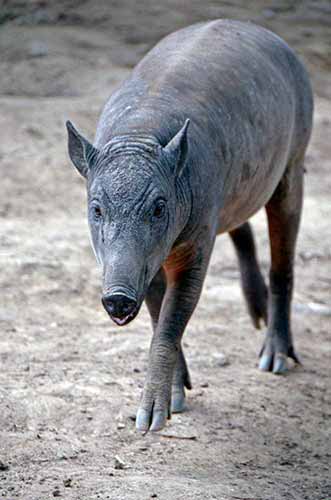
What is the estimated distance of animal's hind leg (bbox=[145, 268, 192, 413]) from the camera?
5014mm

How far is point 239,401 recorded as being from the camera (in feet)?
17.7

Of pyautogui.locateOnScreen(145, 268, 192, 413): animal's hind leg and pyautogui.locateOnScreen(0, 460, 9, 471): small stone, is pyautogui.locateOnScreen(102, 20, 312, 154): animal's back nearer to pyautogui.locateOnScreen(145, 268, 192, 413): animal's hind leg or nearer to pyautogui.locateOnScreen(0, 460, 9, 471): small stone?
pyautogui.locateOnScreen(145, 268, 192, 413): animal's hind leg

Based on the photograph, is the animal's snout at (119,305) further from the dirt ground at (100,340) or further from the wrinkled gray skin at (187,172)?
the dirt ground at (100,340)

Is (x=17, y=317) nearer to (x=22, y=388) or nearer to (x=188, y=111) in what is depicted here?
(x=22, y=388)

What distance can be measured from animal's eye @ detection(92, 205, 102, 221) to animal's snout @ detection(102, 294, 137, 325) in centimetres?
44

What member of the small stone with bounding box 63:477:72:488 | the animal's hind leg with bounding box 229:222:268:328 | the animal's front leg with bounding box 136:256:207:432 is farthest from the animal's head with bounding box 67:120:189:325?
the animal's hind leg with bounding box 229:222:268:328

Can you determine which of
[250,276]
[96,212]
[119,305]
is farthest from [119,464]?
[250,276]

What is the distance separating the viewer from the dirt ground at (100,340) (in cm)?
437

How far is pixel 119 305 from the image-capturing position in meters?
3.65

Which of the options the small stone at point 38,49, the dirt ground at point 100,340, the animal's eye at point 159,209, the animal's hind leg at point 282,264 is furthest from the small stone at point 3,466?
the small stone at point 38,49

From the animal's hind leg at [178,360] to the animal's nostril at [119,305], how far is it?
130cm

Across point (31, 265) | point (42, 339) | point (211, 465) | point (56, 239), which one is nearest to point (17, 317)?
point (42, 339)

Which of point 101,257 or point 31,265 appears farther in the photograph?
point 31,265

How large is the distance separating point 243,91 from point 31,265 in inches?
104
